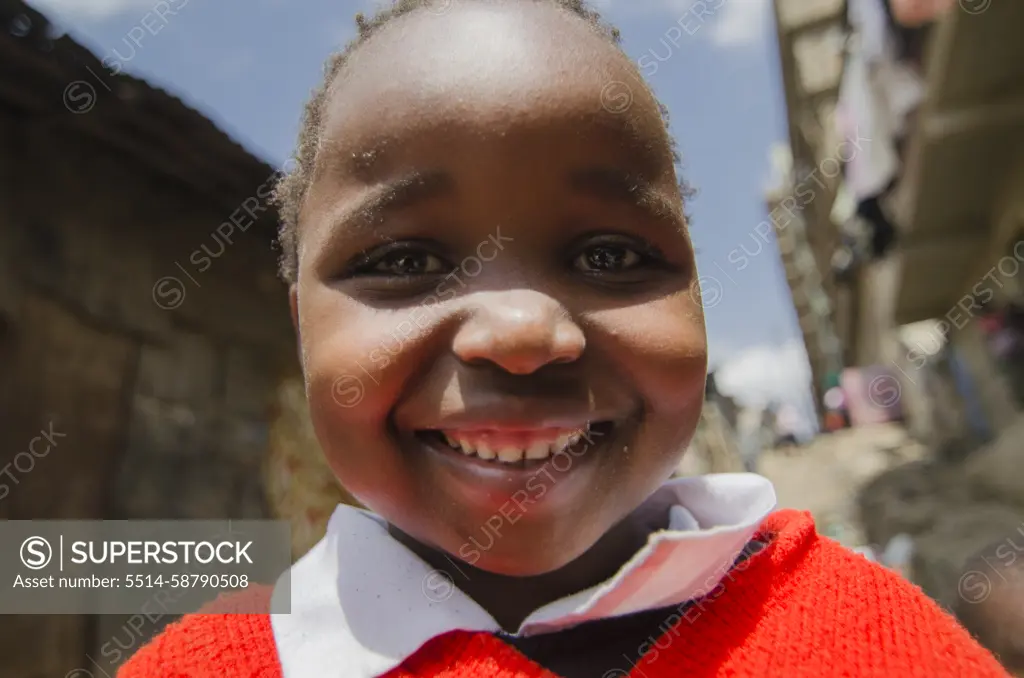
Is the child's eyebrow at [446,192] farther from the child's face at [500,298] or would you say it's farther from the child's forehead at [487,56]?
the child's forehead at [487,56]

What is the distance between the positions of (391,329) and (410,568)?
354mm

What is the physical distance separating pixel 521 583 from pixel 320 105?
81 cm

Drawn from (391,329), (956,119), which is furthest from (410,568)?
(956,119)

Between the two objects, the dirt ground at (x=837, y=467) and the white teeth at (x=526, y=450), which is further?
the dirt ground at (x=837, y=467)

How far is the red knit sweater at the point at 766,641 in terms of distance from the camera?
0.87 m

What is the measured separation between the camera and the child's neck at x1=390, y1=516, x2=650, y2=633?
1.03 m

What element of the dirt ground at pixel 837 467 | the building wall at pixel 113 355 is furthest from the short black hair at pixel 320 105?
the dirt ground at pixel 837 467

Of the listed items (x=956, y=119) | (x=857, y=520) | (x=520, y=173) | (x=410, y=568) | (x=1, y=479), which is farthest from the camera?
(x=857, y=520)

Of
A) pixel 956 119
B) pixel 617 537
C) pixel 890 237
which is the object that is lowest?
pixel 617 537

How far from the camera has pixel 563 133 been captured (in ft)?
2.91

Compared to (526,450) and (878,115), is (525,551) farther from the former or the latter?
(878,115)

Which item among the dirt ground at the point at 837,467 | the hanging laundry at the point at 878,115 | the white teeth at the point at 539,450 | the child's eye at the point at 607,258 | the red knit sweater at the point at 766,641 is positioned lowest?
the red knit sweater at the point at 766,641

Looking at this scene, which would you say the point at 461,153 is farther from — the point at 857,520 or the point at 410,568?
the point at 857,520

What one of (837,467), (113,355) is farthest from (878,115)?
(113,355)
